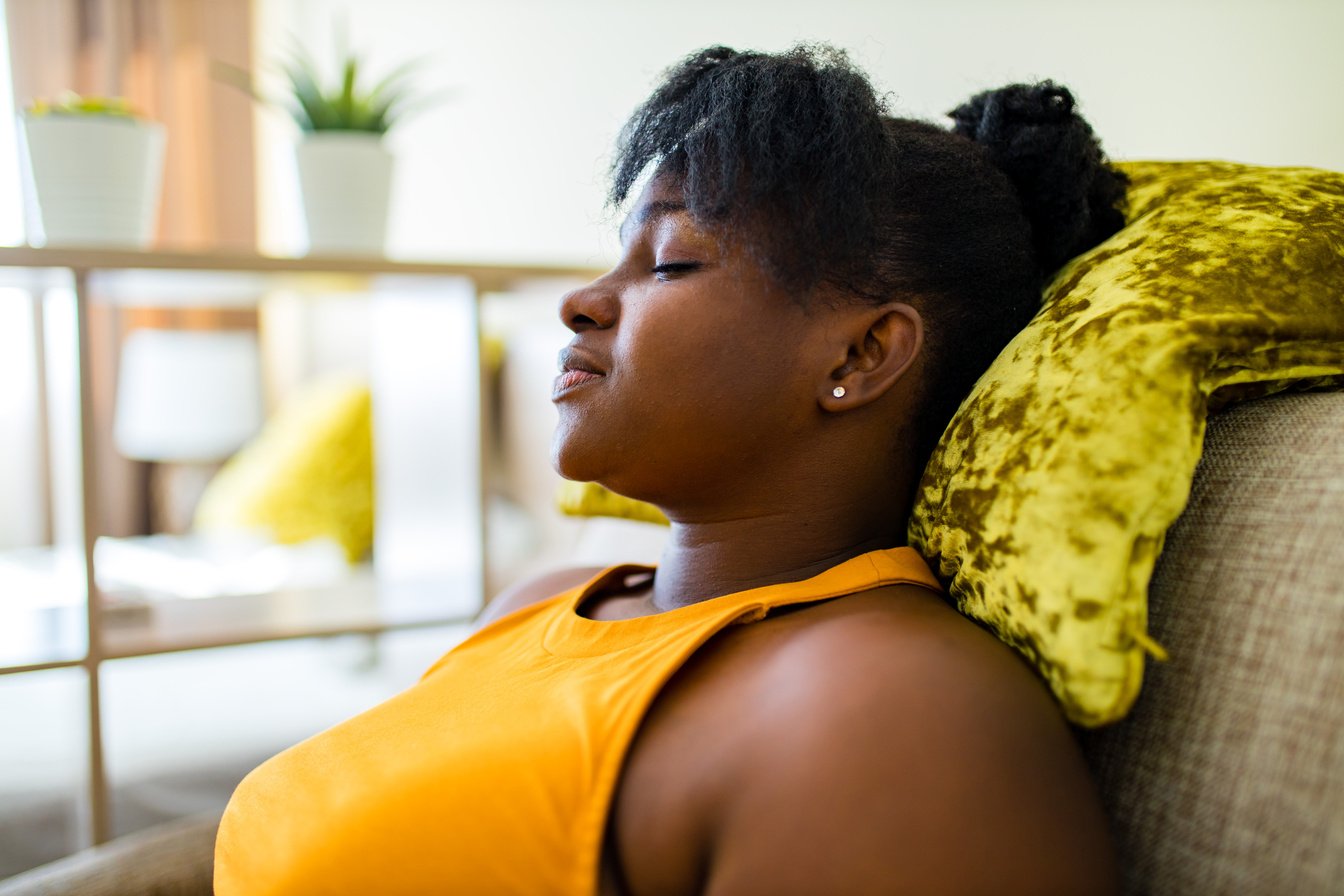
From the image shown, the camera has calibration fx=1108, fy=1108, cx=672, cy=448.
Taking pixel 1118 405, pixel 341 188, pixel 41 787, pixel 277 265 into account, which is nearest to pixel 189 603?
pixel 41 787

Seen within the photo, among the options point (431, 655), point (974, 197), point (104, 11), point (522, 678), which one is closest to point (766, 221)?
point (974, 197)

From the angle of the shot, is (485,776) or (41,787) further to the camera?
(41,787)

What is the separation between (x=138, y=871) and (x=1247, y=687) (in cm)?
84

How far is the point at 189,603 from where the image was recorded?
1.79 metres

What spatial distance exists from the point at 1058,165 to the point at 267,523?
2.21 meters

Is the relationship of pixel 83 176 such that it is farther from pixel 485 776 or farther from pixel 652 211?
pixel 485 776

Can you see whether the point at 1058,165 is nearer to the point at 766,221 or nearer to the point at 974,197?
the point at 974,197

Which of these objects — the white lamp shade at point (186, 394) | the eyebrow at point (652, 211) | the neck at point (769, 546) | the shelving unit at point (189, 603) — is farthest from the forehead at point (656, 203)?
the white lamp shade at point (186, 394)

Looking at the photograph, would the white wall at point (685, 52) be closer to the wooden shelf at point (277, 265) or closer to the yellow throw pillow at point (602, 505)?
the wooden shelf at point (277, 265)

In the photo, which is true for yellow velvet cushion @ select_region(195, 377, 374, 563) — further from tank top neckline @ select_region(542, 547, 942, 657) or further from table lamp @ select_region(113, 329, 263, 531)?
tank top neckline @ select_region(542, 547, 942, 657)

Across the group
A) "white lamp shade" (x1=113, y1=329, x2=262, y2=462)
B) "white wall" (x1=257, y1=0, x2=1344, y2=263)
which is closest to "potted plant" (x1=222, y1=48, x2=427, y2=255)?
"white wall" (x1=257, y1=0, x2=1344, y2=263)

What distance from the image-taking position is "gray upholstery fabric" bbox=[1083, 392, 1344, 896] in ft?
1.90

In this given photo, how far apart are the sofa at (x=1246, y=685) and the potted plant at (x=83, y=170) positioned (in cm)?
147

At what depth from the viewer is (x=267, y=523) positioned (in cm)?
265
